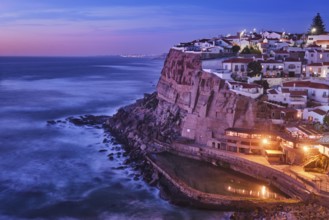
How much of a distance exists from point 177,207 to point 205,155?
7.87 metres

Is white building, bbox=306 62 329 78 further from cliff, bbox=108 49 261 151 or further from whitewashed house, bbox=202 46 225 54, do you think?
cliff, bbox=108 49 261 151

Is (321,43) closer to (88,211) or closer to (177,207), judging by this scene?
(177,207)

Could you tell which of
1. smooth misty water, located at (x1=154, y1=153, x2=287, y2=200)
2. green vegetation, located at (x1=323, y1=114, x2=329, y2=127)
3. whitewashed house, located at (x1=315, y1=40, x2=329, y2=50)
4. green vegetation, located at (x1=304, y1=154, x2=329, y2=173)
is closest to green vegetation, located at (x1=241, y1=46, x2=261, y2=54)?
whitewashed house, located at (x1=315, y1=40, x2=329, y2=50)

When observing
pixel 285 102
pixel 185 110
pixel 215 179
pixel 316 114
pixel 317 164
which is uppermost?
pixel 285 102

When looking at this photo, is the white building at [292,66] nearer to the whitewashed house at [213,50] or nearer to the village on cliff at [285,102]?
the village on cliff at [285,102]

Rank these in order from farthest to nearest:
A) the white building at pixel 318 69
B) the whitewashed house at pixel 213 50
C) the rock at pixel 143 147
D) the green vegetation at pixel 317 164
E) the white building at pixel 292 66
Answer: the whitewashed house at pixel 213 50 < the white building at pixel 292 66 < the white building at pixel 318 69 < the rock at pixel 143 147 < the green vegetation at pixel 317 164

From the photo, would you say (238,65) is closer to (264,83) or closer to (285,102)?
(264,83)

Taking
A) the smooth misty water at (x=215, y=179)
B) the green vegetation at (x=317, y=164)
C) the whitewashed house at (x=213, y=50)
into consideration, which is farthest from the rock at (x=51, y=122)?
the green vegetation at (x=317, y=164)

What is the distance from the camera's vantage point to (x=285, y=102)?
34500 mm

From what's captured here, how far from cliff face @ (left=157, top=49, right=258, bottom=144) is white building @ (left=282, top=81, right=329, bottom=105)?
19.6 feet

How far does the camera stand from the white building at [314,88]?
35.0 m

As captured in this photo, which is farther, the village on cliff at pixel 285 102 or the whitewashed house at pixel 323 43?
the whitewashed house at pixel 323 43

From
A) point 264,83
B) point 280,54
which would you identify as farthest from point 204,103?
point 280,54

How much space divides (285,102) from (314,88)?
133 inches
